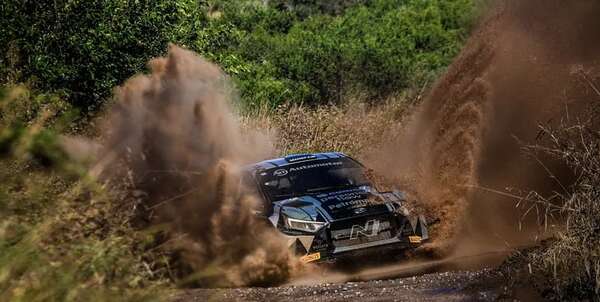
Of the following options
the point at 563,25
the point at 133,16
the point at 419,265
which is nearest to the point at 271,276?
the point at 419,265

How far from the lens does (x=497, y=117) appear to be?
15102mm

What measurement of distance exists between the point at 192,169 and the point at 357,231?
232cm

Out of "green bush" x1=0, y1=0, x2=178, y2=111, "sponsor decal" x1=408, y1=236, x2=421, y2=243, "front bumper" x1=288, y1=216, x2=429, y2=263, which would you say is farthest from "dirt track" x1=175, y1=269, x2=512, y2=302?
"green bush" x1=0, y1=0, x2=178, y2=111

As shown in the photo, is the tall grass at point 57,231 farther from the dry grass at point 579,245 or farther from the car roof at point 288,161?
the car roof at point 288,161

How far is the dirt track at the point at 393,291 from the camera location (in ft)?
31.1

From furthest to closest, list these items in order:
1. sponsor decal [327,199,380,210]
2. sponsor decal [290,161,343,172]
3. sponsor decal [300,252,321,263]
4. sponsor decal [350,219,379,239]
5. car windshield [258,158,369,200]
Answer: sponsor decal [290,161,343,172]
car windshield [258,158,369,200]
sponsor decal [327,199,380,210]
sponsor decal [350,219,379,239]
sponsor decal [300,252,321,263]

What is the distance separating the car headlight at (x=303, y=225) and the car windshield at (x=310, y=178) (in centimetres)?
58

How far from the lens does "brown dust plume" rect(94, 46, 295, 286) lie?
10.4 meters

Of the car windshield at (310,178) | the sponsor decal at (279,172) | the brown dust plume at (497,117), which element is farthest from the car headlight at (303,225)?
the brown dust plume at (497,117)

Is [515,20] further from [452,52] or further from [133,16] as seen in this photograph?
[452,52]

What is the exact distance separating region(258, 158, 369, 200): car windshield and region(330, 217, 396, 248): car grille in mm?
929

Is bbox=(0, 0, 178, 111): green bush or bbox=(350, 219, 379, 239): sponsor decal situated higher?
bbox=(0, 0, 178, 111): green bush

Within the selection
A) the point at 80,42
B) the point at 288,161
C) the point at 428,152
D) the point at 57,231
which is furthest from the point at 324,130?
the point at 57,231

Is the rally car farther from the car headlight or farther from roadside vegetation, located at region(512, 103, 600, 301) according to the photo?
roadside vegetation, located at region(512, 103, 600, 301)
